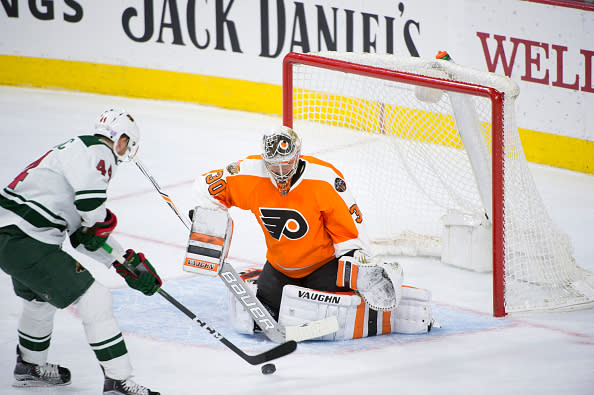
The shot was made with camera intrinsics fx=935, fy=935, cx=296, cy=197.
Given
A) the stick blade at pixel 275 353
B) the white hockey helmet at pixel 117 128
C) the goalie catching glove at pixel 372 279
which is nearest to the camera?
the white hockey helmet at pixel 117 128

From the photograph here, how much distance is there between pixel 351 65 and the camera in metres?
4.67

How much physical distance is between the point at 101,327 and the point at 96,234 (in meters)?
0.32

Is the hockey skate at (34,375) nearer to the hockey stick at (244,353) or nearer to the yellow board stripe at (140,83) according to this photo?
the hockey stick at (244,353)

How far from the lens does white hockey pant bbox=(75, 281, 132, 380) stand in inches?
126

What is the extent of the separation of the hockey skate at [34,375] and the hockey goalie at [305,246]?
668mm

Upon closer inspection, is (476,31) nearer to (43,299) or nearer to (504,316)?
(504,316)

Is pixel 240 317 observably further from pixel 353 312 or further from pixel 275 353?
pixel 353 312

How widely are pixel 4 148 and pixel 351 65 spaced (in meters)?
3.40

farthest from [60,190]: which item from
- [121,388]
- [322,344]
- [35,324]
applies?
[322,344]

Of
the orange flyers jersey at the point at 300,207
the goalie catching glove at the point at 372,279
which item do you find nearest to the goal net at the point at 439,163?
the goalie catching glove at the point at 372,279

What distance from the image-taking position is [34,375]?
349cm

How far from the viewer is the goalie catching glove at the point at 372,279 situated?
379 centimetres

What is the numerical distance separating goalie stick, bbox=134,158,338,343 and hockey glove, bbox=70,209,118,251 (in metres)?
0.58

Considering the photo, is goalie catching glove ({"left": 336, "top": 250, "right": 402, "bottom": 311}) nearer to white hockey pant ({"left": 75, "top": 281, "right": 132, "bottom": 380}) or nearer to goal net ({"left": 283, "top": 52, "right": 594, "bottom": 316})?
goal net ({"left": 283, "top": 52, "right": 594, "bottom": 316})
